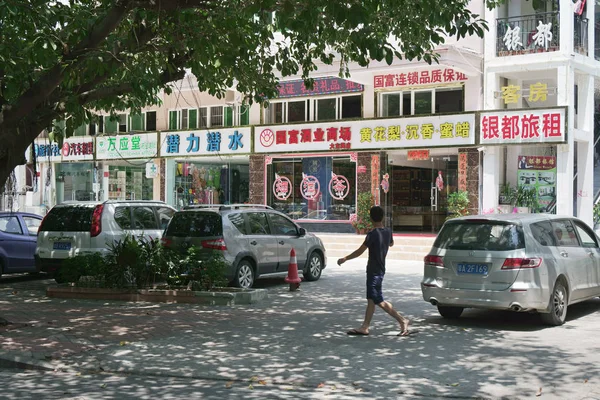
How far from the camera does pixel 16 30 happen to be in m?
11.2

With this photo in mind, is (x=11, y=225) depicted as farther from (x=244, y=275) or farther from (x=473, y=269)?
(x=473, y=269)

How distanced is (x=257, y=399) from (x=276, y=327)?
3606 millimetres

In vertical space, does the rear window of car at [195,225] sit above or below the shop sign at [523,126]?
below

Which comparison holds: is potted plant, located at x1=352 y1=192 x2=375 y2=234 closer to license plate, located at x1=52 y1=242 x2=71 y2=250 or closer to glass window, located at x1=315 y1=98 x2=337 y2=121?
glass window, located at x1=315 y1=98 x2=337 y2=121

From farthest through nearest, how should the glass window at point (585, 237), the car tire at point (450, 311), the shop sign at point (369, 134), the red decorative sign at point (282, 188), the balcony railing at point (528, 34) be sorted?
the red decorative sign at point (282, 188), the shop sign at point (369, 134), the balcony railing at point (528, 34), the glass window at point (585, 237), the car tire at point (450, 311)

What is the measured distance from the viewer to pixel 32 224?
1650cm

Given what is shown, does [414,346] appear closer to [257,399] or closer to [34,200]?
[257,399]

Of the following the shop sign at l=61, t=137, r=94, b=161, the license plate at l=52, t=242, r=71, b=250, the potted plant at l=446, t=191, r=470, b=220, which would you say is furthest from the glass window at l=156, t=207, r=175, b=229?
the shop sign at l=61, t=137, r=94, b=161

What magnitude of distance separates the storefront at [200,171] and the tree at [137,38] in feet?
56.9

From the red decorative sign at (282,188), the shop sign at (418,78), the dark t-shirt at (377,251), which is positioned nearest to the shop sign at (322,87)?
the shop sign at (418,78)

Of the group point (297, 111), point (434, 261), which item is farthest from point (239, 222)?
point (297, 111)

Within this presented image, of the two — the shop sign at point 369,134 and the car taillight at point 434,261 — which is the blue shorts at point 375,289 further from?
the shop sign at point 369,134

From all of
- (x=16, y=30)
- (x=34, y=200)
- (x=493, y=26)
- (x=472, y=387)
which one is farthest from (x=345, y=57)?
(x=34, y=200)

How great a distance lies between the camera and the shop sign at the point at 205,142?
29109mm
